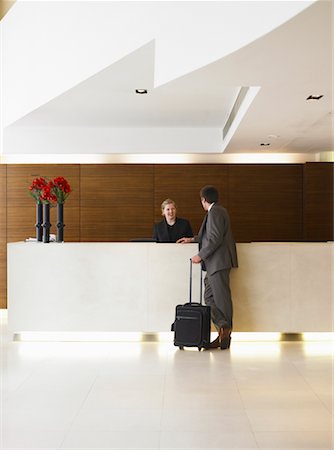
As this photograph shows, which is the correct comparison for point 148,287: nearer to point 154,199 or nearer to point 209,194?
point 209,194

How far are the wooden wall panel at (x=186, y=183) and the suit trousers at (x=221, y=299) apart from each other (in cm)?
342

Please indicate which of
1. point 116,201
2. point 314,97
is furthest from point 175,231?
point 314,97

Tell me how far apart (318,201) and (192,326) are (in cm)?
446

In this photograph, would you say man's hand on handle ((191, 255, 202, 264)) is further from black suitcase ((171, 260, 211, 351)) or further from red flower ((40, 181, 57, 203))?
red flower ((40, 181, 57, 203))

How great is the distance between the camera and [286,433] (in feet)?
15.0

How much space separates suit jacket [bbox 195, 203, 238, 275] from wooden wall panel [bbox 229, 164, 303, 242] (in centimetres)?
335

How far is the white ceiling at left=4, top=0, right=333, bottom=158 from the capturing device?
5000 millimetres

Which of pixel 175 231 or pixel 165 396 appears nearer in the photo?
pixel 165 396

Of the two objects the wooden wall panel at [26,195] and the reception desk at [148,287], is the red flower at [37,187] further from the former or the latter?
the wooden wall panel at [26,195]

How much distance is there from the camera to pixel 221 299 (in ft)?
25.5

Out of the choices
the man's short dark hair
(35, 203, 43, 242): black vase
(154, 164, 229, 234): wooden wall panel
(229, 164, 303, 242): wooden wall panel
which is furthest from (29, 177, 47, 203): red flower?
(229, 164, 303, 242): wooden wall panel

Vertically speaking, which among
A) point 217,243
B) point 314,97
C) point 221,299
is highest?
point 314,97

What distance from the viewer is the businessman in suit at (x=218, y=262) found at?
7727mm

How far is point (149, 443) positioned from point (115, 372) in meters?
2.21
